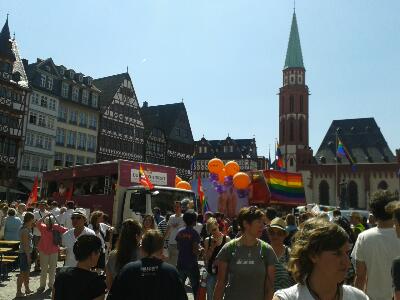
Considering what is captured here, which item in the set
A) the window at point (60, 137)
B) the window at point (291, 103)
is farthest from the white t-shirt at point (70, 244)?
the window at point (291, 103)

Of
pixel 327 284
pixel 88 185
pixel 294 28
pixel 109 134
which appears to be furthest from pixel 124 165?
pixel 294 28

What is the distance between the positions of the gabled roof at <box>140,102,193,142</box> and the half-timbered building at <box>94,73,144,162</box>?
6.05m

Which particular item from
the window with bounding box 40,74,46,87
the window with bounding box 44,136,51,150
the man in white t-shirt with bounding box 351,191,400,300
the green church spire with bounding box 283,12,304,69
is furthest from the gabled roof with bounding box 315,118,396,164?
the man in white t-shirt with bounding box 351,191,400,300

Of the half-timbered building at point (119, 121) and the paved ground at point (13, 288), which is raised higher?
the half-timbered building at point (119, 121)

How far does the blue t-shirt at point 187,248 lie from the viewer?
27.9 feet

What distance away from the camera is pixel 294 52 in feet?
302

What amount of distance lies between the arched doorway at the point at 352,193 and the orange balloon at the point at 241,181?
183ft

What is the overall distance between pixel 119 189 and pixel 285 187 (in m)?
8.92

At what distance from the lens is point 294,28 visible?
9294cm

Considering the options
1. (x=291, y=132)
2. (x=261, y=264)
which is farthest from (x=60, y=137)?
(x=291, y=132)

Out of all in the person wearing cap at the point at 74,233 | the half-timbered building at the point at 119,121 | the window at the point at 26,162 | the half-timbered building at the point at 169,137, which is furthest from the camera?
the half-timbered building at the point at 169,137

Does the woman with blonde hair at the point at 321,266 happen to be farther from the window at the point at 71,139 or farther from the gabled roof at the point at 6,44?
the window at the point at 71,139

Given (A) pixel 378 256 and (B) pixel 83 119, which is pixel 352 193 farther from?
(A) pixel 378 256

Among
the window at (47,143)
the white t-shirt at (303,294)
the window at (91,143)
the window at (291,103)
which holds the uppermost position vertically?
the window at (291,103)
